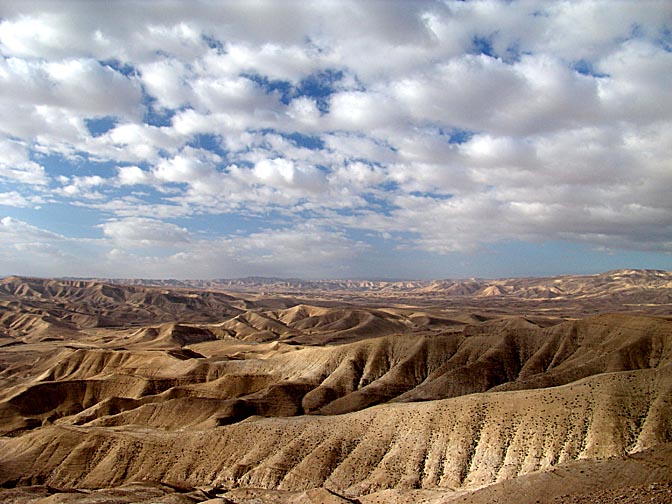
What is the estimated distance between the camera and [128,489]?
50.7 metres

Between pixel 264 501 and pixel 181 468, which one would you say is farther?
pixel 181 468

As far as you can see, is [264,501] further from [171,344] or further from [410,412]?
[171,344]

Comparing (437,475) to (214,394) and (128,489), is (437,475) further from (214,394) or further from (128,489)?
(214,394)

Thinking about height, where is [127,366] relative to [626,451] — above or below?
below

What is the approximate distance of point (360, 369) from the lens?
97.1 meters

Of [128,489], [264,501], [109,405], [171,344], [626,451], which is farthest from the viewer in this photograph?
[171,344]

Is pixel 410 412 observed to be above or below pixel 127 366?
above

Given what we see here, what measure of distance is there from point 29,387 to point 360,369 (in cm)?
6579

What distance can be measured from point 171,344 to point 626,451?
507 feet

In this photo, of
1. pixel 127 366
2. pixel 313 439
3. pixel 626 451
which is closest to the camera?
pixel 626 451

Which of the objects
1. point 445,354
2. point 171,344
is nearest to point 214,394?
point 445,354

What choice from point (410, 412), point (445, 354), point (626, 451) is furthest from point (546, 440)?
point (445, 354)

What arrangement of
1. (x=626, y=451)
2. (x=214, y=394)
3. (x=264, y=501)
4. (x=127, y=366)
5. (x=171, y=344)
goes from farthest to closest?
(x=171, y=344) < (x=127, y=366) < (x=214, y=394) < (x=264, y=501) < (x=626, y=451)

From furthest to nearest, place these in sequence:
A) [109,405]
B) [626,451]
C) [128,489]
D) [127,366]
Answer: [127,366]
[109,405]
[128,489]
[626,451]
